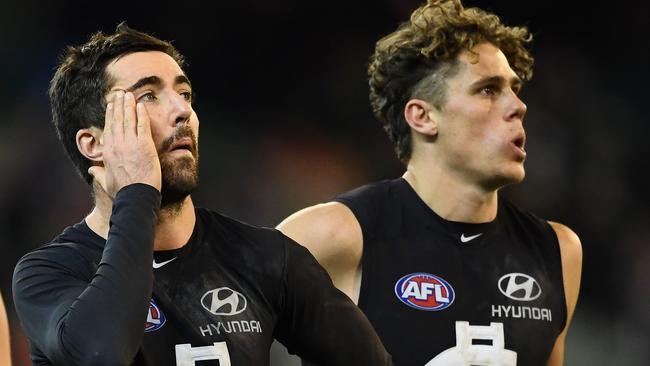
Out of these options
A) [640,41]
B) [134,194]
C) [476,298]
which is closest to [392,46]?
[476,298]

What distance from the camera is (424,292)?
3.86 m

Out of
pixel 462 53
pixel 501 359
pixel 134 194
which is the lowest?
pixel 501 359

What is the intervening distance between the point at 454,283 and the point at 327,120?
3773 mm

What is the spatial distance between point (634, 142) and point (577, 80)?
64 centimetres

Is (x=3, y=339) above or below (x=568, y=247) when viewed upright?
above

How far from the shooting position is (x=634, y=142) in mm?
7758

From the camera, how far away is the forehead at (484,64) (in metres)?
4.18

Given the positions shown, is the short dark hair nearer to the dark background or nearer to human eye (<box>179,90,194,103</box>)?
human eye (<box>179,90,194,103</box>)

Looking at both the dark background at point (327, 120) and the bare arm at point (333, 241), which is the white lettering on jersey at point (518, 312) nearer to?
the bare arm at point (333, 241)

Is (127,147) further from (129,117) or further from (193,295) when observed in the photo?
(193,295)

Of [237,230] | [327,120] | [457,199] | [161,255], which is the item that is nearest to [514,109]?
[457,199]

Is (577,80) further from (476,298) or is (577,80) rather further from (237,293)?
(237,293)

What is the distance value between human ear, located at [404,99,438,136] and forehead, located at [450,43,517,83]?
203mm

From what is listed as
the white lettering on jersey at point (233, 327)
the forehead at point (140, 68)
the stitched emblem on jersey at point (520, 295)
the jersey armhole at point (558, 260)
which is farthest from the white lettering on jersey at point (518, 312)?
the forehead at point (140, 68)
